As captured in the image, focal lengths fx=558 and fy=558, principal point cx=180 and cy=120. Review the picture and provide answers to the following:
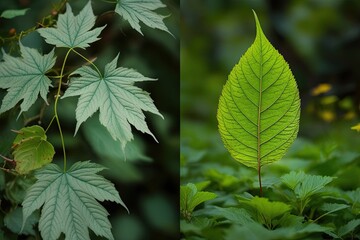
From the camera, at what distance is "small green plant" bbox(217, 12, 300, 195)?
84 cm

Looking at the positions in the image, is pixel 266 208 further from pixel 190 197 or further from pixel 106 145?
pixel 106 145

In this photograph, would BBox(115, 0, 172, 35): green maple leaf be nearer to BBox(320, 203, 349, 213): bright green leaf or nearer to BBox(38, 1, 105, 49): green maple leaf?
BBox(38, 1, 105, 49): green maple leaf

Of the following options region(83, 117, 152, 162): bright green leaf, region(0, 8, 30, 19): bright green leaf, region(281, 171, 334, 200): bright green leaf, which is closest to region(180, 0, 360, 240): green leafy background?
region(281, 171, 334, 200): bright green leaf

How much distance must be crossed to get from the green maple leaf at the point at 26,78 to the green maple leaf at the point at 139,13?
0.46 feet

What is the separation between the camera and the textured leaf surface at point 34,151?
0.95 meters

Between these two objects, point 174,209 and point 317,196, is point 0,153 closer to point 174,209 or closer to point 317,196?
point 174,209

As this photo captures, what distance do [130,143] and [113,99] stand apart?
15 centimetres

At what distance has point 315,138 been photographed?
1887 mm

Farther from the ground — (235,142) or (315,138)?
(235,142)

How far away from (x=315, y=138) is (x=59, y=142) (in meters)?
1.08

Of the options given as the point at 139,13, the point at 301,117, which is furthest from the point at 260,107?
the point at 301,117

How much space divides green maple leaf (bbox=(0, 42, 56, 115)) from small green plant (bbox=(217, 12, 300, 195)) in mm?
307

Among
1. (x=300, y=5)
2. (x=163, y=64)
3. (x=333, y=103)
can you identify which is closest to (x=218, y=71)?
(x=300, y=5)

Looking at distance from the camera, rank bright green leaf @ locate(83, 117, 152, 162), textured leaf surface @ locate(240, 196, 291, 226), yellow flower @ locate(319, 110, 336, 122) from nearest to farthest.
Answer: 1. textured leaf surface @ locate(240, 196, 291, 226)
2. bright green leaf @ locate(83, 117, 152, 162)
3. yellow flower @ locate(319, 110, 336, 122)
